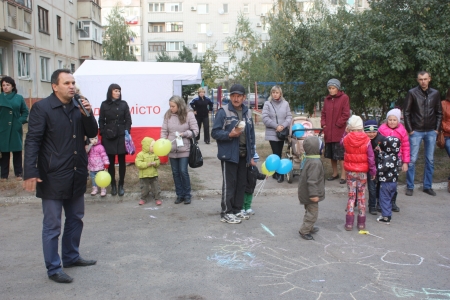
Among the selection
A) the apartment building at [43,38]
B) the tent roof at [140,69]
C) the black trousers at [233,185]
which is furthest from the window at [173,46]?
the black trousers at [233,185]

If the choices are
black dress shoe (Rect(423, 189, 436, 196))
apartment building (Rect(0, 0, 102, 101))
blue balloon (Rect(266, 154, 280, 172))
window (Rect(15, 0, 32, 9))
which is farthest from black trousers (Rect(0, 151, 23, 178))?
window (Rect(15, 0, 32, 9))

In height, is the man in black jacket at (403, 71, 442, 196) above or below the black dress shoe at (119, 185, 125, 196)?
above

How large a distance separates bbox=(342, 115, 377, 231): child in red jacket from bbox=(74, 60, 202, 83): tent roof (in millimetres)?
5289

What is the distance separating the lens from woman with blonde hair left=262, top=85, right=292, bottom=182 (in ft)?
28.5

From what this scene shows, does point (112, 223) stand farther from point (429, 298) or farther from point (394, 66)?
point (394, 66)

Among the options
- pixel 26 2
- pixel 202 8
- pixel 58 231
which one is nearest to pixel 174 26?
pixel 202 8

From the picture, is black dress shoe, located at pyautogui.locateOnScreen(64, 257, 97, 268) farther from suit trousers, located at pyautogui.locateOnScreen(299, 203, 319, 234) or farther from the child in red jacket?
the child in red jacket

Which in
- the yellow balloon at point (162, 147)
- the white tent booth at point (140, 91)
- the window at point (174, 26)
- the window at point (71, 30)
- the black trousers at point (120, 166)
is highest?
the window at point (174, 26)

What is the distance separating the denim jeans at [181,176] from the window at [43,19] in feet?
74.6

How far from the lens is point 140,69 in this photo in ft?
36.1

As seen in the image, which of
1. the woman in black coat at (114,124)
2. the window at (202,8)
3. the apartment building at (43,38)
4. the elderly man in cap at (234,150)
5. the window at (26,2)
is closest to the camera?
the elderly man in cap at (234,150)

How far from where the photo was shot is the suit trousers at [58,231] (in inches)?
173

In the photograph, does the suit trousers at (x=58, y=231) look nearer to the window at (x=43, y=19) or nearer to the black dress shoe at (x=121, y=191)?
the black dress shoe at (x=121, y=191)

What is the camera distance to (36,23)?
26.0m
